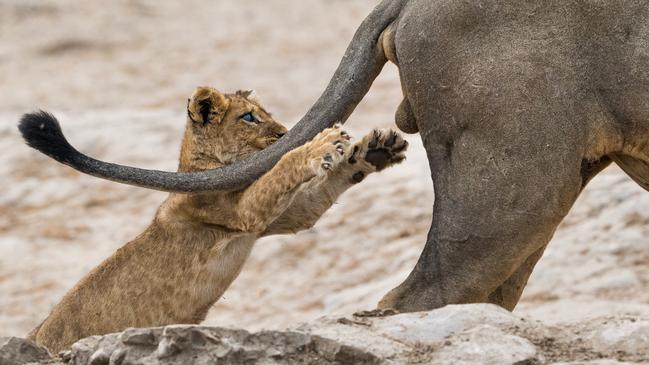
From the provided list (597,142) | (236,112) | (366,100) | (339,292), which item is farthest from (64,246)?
(597,142)

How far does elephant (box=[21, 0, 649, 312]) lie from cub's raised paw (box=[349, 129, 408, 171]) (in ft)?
0.32

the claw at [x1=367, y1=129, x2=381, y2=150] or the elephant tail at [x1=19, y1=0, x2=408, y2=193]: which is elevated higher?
the elephant tail at [x1=19, y1=0, x2=408, y2=193]

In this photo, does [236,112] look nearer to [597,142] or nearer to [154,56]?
[597,142]

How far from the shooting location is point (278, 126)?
5.79m

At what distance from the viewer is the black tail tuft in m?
5.13

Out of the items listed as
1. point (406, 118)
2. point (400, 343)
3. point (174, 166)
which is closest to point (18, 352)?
point (400, 343)

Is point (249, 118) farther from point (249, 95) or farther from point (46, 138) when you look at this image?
point (46, 138)

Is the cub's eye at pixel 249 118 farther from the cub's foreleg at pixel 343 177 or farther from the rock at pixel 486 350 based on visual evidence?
the rock at pixel 486 350

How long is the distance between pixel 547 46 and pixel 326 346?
4.26 ft

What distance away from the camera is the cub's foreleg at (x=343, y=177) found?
16.4ft

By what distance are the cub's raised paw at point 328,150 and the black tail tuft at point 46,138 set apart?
822mm

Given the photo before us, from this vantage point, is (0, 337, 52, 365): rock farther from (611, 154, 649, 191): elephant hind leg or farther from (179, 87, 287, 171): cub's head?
(611, 154, 649, 191): elephant hind leg

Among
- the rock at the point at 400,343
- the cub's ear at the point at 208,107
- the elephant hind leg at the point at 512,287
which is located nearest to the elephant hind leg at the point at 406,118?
the elephant hind leg at the point at 512,287

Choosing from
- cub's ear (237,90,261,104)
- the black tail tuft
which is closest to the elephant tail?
the black tail tuft
